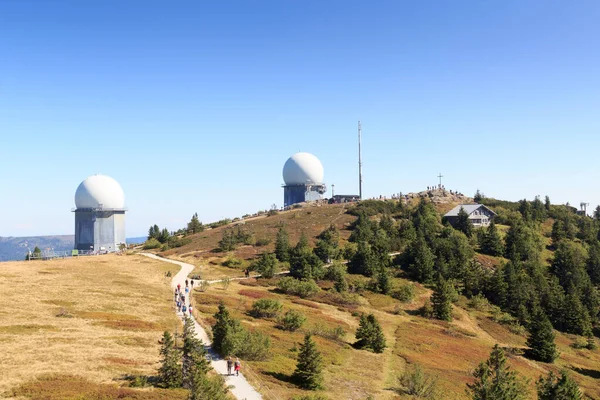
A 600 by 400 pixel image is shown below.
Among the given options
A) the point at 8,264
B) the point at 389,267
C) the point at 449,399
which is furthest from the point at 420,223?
the point at 8,264

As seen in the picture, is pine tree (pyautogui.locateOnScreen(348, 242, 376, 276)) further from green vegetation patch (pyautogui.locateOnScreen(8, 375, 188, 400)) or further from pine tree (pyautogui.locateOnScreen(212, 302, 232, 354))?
green vegetation patch (pyautogui.locateOnScreen(8, 375, 188, 400))

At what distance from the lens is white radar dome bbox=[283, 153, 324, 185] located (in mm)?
134875

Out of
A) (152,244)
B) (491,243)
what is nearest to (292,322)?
(491,243)

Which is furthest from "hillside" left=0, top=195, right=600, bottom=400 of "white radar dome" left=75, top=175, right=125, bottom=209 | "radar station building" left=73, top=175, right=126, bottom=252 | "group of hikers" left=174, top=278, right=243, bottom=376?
"white radar dome" left=75, top=175, right=125, bottom=209

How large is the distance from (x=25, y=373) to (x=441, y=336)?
44814 millimetres

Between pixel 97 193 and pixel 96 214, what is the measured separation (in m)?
5.09

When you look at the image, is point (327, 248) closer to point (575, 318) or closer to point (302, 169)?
point (575, 318)

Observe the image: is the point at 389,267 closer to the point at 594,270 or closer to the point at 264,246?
the point at 264,246

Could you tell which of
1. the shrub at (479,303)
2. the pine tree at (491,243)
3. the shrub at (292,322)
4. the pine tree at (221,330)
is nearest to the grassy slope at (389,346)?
the shrub at (292,322)

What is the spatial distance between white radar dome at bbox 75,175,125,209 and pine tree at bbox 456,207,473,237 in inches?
3273

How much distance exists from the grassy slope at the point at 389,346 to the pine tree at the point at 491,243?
2451 centimetres

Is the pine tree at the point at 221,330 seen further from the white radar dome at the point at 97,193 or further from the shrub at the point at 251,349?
the white radar dome at the point at 97,193

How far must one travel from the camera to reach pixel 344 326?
53.1 m

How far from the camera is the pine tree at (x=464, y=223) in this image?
107438 mm
